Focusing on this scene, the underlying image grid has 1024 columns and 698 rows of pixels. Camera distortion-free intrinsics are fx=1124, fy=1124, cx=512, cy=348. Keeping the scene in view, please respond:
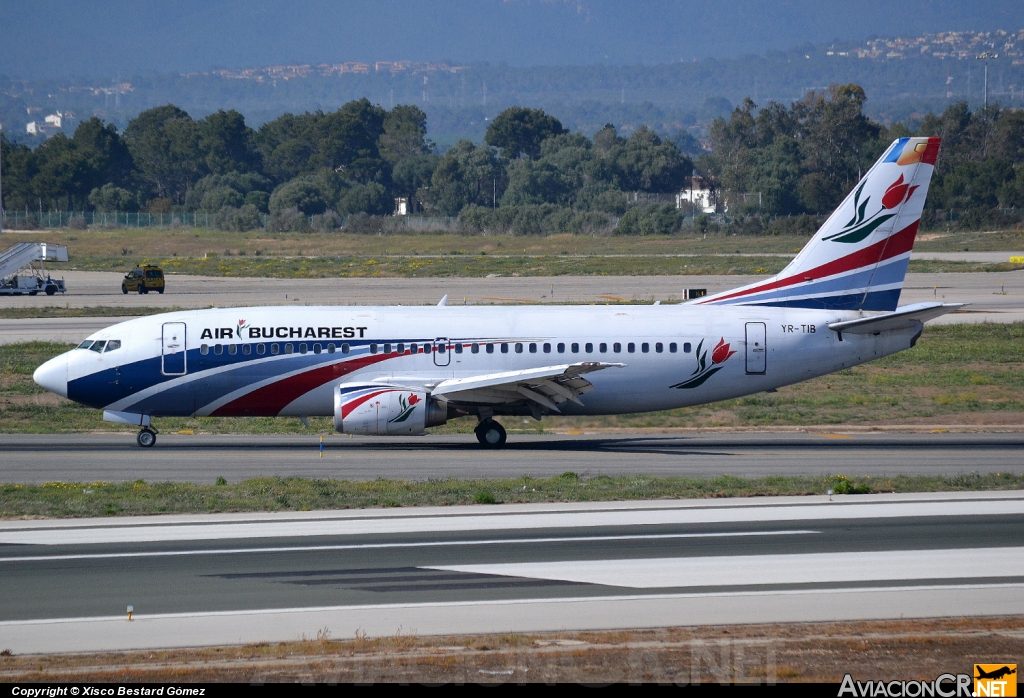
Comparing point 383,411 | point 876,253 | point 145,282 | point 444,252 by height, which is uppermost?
point 876,253

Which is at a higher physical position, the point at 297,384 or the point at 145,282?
the point at 145,282

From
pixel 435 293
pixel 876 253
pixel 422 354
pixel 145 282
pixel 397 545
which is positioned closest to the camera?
pixel 397 545

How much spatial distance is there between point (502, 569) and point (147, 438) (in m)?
16.4

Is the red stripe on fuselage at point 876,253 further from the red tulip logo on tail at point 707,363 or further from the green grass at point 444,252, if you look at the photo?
the green grass at point 444,252

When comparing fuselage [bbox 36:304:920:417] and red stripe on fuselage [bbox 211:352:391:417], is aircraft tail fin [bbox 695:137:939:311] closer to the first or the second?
fuselage [bbox 36:304:920:417]

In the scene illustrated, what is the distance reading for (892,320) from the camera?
30.7 meters

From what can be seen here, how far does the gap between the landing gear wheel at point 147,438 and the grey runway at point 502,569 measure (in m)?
9.76

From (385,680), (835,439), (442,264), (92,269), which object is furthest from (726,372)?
(92,269)

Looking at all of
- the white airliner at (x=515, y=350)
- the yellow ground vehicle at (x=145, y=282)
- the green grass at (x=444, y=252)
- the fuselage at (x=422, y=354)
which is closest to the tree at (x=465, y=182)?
the green grass at (x=444, y=252)

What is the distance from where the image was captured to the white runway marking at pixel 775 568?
1745 centimetres

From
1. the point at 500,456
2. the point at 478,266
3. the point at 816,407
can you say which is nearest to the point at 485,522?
the point at 500,456

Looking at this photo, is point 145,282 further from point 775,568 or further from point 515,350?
point 775,568

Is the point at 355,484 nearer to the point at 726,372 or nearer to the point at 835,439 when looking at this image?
the point at 726,372

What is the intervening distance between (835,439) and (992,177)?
12658 cm
